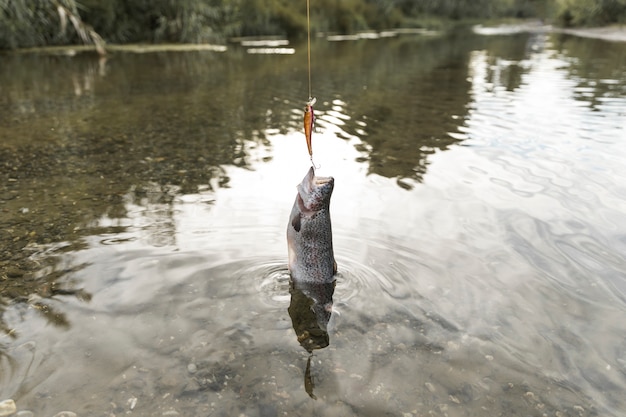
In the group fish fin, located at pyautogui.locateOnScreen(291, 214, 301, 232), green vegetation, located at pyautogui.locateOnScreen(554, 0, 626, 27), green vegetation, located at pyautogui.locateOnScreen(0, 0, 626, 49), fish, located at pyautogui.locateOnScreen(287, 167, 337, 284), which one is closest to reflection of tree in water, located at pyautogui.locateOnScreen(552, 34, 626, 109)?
fish, located at pyautogui.locateOnScreen(287, 167, 337, 284)

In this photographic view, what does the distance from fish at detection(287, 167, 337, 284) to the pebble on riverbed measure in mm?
2502

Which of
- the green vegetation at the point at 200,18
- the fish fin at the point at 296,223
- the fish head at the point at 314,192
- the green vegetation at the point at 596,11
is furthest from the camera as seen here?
the green vegetation at the point at 596,11

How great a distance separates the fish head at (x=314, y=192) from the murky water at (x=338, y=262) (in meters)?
0.98

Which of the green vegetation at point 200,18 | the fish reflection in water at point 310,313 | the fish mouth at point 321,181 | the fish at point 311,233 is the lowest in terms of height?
the fish reflection in water at point 310,313

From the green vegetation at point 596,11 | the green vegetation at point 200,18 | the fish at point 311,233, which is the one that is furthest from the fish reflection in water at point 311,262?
the green vegetation at point 596,11

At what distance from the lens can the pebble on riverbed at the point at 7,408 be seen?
135 inches

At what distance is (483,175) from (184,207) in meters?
4.87

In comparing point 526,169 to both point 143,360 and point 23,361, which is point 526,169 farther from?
point 23,361

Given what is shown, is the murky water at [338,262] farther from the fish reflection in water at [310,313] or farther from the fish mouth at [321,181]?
the fish mouth at [321,181]

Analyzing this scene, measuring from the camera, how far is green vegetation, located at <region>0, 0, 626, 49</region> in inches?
986

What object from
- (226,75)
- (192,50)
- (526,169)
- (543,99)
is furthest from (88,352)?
(192,50)

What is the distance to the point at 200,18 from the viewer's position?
3105cm

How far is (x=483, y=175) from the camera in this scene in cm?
827

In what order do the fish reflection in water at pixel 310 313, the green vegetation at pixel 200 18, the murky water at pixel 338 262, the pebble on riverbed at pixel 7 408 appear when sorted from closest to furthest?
the pebble on riverbed at pixel 7 408 → the murky water at pixel 338 262 → the fish reflection in water at pixel 310 313 → the green vegetation at pixel 200 18
